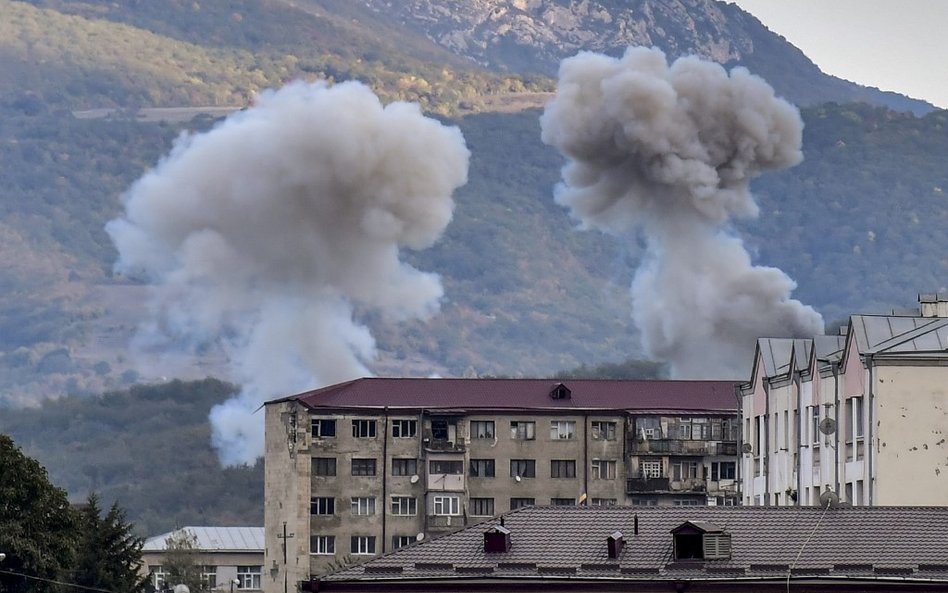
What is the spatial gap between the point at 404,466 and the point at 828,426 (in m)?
53.1

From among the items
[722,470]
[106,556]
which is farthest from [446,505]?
[106,556]

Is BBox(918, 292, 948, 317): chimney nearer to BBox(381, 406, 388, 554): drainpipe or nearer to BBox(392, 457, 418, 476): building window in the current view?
BBox(392, 457, 418, 476): building window

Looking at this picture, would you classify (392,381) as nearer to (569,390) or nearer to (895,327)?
(569,390)

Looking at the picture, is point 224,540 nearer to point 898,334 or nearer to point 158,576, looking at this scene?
point 158,576

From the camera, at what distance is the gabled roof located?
101m

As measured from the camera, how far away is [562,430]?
15625 centimetres

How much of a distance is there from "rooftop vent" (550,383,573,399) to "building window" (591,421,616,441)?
113 inches

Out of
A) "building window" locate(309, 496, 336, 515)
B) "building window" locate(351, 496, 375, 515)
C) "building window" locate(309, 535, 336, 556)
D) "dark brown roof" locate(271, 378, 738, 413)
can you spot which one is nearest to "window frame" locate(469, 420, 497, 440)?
"dark brown roof" locate(271, 378, 738, 413)

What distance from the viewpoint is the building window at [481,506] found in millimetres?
155625

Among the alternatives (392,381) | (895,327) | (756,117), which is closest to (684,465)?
(392,381)

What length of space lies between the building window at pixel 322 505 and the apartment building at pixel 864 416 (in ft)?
134

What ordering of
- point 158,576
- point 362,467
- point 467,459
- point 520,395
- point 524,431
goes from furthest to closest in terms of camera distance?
point 158,576
point 520,395
point 524,431
point 467,459
point 362,467

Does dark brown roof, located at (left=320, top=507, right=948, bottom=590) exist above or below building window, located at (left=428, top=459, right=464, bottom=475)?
below

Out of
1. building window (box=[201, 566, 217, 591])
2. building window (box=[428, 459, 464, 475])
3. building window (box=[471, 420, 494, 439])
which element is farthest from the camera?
building window (box=[201, 566, 217, 591])
